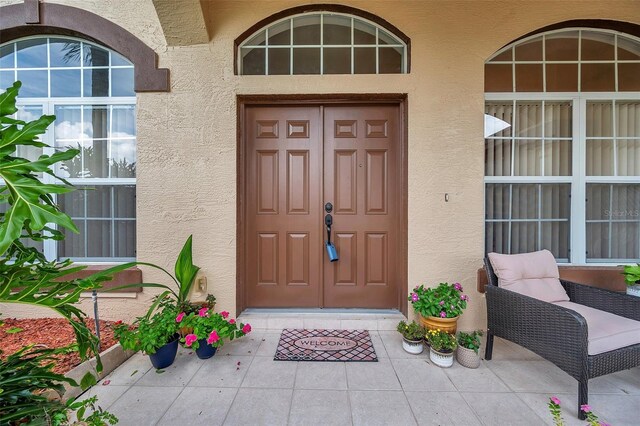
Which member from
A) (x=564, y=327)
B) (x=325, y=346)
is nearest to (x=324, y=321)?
(x=325, y=346)

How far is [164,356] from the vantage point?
214 centimetres

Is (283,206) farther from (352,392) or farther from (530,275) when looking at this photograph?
(530,275)

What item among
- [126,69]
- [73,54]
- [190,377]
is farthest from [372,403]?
[73,54]

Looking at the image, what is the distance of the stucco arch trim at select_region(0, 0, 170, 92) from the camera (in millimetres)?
2648

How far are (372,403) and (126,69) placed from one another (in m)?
3.67

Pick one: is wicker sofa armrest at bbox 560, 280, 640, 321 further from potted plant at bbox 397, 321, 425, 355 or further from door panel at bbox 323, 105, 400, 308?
door panel at bbox 323, 105, 400, 308

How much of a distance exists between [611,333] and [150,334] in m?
3.06

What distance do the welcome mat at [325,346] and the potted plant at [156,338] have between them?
0.80 m

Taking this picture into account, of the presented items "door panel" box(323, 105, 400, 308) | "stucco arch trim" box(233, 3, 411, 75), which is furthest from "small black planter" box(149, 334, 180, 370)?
"stucco arch trim" box(233, 3, 411, 75)

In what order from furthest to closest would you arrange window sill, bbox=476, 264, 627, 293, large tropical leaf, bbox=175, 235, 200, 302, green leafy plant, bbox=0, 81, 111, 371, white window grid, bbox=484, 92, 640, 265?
white window grid, bbox=484, 92, 640, 265 → window sill, bbox=476, 264, 627, 293 → large tropical leaf, bbox=175, 235, 200, 302 → green leafy plant, bbox=0, 81, 111, 371

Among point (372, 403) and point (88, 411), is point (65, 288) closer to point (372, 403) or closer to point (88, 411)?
point (88, 411)

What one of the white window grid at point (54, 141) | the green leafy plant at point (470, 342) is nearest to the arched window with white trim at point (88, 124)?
the white window grid at point (54, 141)

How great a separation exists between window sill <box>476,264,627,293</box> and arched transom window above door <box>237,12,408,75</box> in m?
2.18

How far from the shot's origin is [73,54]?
2.90 metres
